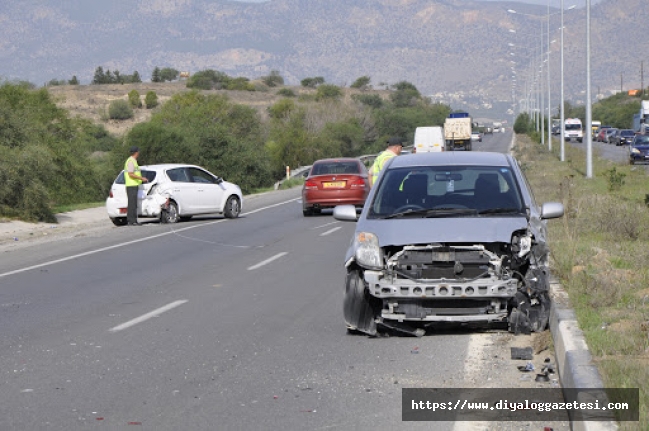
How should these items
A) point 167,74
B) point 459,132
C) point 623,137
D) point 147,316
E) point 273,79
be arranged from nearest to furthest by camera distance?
1. point 147,316
2. point 459,132
3. point 623,137
4. point 167,74
5. point 273,79

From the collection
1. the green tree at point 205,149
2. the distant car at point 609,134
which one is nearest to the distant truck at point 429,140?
the green tree at point 205,149

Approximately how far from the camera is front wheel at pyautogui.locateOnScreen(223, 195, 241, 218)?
27.8 metres

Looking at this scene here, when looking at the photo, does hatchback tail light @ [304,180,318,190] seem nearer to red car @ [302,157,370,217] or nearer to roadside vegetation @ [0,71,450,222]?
red car @ [302,157,370,217]

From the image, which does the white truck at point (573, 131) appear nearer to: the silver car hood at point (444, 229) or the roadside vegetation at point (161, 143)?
the roadside vegetation at point (161, 143)

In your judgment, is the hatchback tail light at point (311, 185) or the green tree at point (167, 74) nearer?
the hatchback tail light at point (311, 185)

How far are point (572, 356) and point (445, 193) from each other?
358 centimetres

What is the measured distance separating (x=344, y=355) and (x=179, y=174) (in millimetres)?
18591

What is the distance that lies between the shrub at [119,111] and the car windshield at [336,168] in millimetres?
99338

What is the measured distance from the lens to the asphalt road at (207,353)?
23.8ft

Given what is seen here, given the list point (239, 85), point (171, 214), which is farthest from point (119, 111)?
point (171, 214)

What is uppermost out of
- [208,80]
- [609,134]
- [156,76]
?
[156,76]

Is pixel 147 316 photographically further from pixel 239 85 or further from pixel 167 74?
pixel 167 74

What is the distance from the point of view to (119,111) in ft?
411

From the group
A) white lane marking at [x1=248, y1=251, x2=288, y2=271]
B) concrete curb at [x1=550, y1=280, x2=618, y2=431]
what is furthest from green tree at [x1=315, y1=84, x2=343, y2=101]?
concrete curb at [x1=550, y1=280, x2=618, y2=431]
